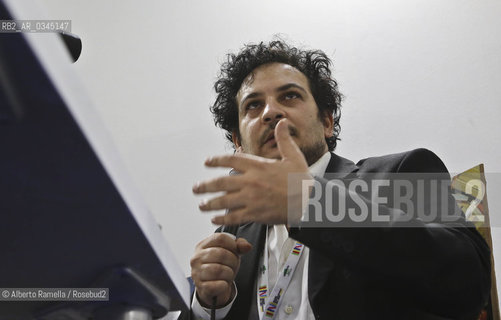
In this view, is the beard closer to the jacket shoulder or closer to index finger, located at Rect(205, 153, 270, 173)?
the jacket shoulder

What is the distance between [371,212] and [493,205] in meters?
1.09

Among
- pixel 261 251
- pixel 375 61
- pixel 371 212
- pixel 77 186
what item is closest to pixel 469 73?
pixel 375 61

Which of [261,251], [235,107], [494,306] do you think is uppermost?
[235,107]

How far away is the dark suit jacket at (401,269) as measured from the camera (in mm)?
633

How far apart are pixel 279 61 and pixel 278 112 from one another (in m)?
0.41

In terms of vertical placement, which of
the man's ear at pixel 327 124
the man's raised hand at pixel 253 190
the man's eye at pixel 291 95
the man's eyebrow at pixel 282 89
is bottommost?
the man's raised hand at pixel 253 190

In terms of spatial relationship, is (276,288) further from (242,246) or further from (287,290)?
(242,246)

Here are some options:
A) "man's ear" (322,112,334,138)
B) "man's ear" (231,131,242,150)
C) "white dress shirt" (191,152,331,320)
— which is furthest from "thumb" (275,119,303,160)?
"man's ear" (231,131,242,150)

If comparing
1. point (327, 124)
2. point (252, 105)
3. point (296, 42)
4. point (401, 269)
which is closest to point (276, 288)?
point (401, 269)

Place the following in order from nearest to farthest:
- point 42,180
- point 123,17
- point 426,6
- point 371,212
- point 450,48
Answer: point 42,180
point 371,212
point 450,48
point 426,6
point 123,17

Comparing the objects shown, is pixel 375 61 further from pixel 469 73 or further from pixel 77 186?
pixel 77 186

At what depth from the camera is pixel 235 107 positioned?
1744mm

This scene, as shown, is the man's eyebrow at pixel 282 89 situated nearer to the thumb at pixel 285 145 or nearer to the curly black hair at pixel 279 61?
the curly black hair at pixel 279 61

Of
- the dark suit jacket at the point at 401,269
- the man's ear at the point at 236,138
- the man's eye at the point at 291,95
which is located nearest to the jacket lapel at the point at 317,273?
the dark suit jacket at the point at 401,269
